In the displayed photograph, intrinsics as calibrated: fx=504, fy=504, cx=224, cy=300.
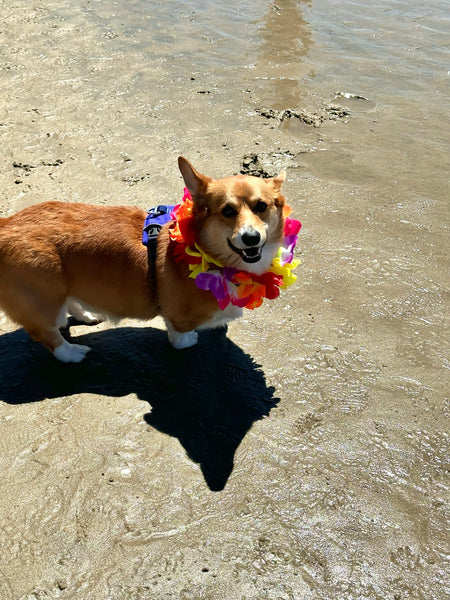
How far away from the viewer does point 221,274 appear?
3.19m

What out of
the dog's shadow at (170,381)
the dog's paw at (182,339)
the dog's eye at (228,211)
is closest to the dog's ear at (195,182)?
the dog's eye at (228,211)

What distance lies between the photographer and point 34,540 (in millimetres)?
2416

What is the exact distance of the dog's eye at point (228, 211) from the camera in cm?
305

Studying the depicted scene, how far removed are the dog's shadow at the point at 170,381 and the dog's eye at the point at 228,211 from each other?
1.03 meters

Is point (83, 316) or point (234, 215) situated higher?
point (234, 215)

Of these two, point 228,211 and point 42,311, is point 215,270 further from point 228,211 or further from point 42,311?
point 42,311

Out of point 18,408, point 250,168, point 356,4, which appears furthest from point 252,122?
point 356,4

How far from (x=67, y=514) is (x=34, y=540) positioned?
18cm

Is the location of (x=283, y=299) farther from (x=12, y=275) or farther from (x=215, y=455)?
(x=12, y=275)

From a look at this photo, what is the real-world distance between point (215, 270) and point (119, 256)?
622mm

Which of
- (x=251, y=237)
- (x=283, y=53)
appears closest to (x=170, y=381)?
(x=251, y=237)

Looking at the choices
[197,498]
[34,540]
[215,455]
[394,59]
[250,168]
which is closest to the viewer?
[34,540]

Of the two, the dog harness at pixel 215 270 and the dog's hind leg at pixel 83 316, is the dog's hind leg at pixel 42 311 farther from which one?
the dog harness at pixel 215 270

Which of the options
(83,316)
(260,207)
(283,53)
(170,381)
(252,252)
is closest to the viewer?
(252,252)
